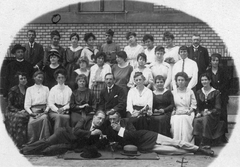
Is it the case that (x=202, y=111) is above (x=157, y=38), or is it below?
below

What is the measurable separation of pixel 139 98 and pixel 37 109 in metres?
1.69

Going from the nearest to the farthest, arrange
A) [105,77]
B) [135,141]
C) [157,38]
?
1. [135,141]
2. [105,77]
3. [157,38]

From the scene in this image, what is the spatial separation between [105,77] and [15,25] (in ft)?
5.63

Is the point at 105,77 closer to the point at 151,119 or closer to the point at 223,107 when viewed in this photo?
the point at 151,119

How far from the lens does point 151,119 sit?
18.0 feet

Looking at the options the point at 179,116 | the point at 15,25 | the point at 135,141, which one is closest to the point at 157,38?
the point at 179,116

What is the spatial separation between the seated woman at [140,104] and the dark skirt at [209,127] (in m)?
0.76

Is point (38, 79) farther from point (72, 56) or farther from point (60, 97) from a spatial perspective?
point (72, 56)

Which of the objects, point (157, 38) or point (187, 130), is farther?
point (157, 38)

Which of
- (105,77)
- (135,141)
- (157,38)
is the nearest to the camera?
(135,141)

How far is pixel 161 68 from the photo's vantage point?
5.93m

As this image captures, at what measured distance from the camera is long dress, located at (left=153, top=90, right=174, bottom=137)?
215 inches

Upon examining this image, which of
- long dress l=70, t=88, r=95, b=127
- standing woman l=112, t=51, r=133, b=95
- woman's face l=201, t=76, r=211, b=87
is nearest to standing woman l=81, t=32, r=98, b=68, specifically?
standing woman l=112, t=51, r=133, b=95

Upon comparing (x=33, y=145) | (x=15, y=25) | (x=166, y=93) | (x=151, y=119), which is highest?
(x=15, y=25)
